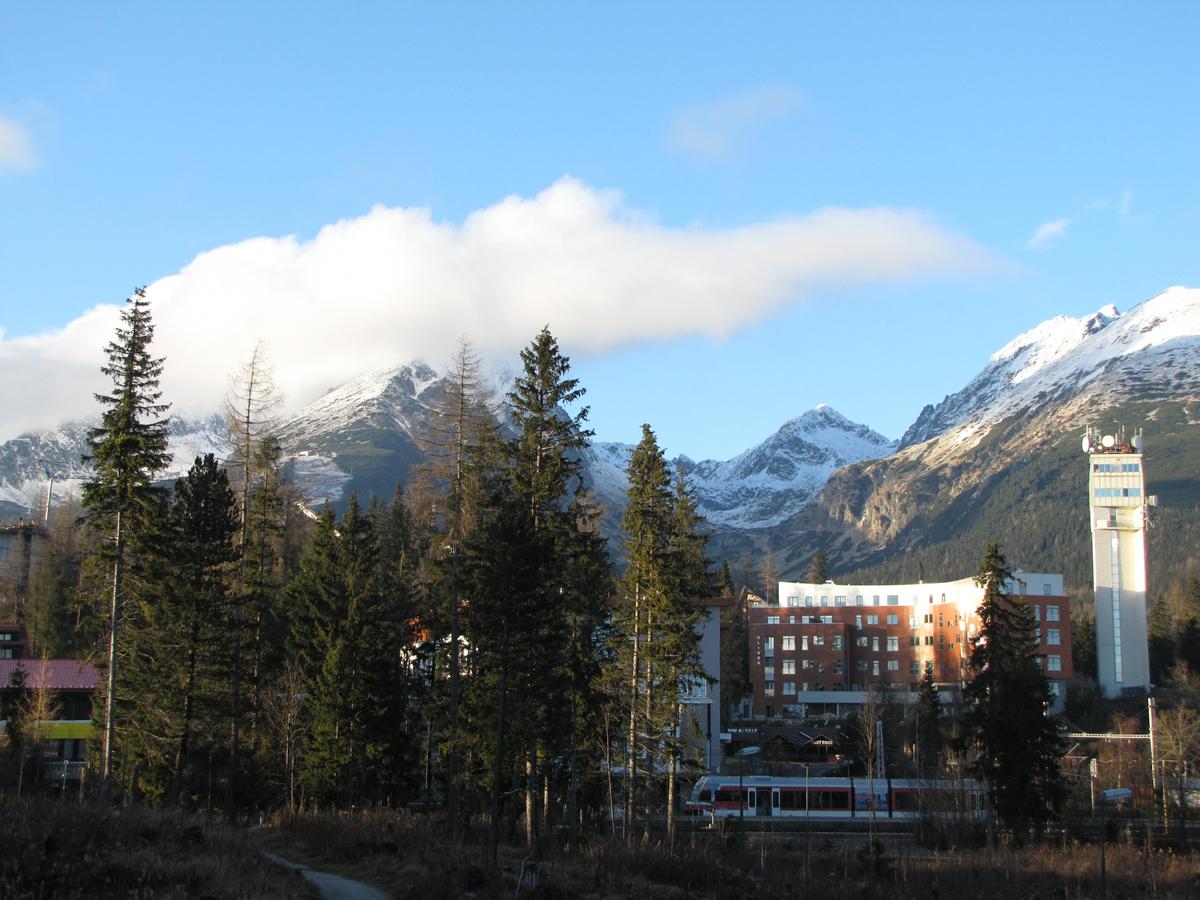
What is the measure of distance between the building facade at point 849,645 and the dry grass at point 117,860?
99.1 meters

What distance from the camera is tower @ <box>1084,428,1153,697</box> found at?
10769 centimetres

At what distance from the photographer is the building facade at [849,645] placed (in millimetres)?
116625

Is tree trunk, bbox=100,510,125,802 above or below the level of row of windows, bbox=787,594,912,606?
below

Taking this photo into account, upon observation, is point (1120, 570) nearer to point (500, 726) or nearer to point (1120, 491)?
point (1120, 491)

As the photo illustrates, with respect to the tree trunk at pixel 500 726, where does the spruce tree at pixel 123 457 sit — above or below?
above

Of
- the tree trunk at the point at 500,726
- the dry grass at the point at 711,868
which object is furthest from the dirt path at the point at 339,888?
the tree trunk at the point at 500,726

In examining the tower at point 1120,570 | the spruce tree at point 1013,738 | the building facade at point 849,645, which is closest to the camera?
the spruce tree at point 1013,738

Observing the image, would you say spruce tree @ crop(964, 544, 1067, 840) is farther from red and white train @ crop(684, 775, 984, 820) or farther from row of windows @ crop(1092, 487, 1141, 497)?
row of windows @ crop(1092, 487, 1141, 497)

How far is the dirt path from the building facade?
95.4 m

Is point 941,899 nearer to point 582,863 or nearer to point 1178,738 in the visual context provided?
point 582,863

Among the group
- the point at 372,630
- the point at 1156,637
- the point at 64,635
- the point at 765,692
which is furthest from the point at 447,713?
the point at 1156,637

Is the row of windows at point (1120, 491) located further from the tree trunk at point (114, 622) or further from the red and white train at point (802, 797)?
the tree trunk at point (114, 622)

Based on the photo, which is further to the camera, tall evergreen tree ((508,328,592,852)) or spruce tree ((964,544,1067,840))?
spruce tree ((964,544,1067,840))

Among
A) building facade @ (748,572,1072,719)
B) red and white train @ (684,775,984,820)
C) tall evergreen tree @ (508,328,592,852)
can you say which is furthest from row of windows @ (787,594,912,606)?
tall evergreen tree @ (508,328,592,852)
